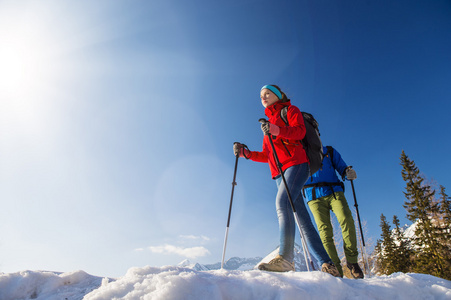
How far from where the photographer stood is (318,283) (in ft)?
5.15

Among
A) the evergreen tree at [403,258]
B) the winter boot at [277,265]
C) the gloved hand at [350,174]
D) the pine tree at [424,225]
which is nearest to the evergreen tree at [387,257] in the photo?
the evergreen tree at [403,258]

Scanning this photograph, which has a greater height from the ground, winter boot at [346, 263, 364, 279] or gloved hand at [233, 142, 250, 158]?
gloved hand at [233, 142, 250, 158]

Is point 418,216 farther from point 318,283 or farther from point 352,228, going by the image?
point 318,283

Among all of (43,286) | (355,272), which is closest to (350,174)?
(355,272)

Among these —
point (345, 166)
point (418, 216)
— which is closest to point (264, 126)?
point (345, 166)

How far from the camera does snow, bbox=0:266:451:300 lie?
1372 mm

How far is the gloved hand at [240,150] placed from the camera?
3.88 m

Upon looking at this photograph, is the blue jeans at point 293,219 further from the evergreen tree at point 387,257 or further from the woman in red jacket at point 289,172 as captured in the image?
the evergreen tree at point 387,257

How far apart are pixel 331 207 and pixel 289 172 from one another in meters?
1.84

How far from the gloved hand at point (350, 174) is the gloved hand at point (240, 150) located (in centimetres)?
237

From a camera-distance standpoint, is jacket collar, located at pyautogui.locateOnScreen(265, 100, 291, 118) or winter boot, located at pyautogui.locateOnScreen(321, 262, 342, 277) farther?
jacket collar, located at pyautogui.locateOnScreen(265, 100, 291, 118)

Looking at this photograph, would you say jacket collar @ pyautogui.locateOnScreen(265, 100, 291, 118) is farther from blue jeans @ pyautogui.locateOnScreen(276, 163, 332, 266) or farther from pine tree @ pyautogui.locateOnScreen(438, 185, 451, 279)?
pine tree @ pyautogui.locateOnScreen(438, 185, 451, 279)

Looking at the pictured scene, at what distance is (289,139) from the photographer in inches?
124

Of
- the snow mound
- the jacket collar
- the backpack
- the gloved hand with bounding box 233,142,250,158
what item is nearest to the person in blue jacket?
the backpack
